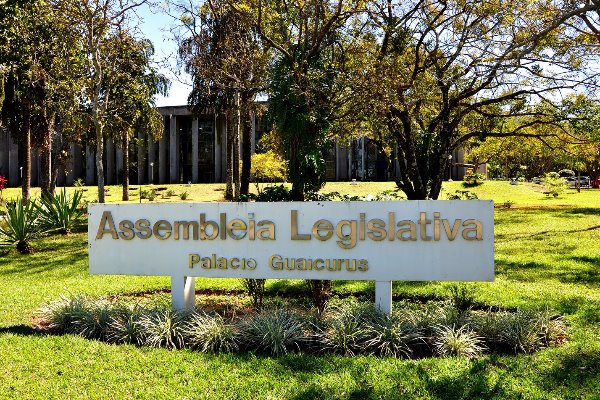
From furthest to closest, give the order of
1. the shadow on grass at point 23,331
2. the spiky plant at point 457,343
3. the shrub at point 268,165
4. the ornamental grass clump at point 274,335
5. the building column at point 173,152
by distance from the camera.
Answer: the building column at point 173,152 < the shrub at point 268,165 < the shadow on grass at point 23,331 < the ornamental grass clump at point 274,335 < the spiky plant at point 457,343

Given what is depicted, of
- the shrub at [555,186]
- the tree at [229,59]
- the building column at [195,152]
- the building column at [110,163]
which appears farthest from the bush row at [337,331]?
the building column at [110,163]

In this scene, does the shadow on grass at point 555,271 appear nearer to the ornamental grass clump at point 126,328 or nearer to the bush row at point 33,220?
the ornamental grass clump at point 126,328

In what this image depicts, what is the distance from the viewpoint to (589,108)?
562 inches

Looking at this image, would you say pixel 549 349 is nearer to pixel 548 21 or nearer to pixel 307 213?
pixel 307 213

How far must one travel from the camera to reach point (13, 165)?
50.4m

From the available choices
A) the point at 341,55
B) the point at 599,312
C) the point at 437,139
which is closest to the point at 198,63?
the point at 341,55

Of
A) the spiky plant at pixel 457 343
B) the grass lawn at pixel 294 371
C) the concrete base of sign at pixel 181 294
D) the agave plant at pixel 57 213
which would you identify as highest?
the agave plant at pixel 57 213

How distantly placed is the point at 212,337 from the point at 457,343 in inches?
106

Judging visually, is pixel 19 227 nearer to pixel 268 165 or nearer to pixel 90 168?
pixel 268 165

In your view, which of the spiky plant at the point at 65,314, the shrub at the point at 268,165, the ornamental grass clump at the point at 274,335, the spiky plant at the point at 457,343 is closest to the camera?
the spiky plant at the point at 457,343

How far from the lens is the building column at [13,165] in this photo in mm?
50125

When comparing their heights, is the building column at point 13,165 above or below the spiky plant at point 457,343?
above

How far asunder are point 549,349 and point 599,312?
2121 millimetres

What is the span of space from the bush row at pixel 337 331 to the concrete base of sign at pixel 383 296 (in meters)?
0.12
